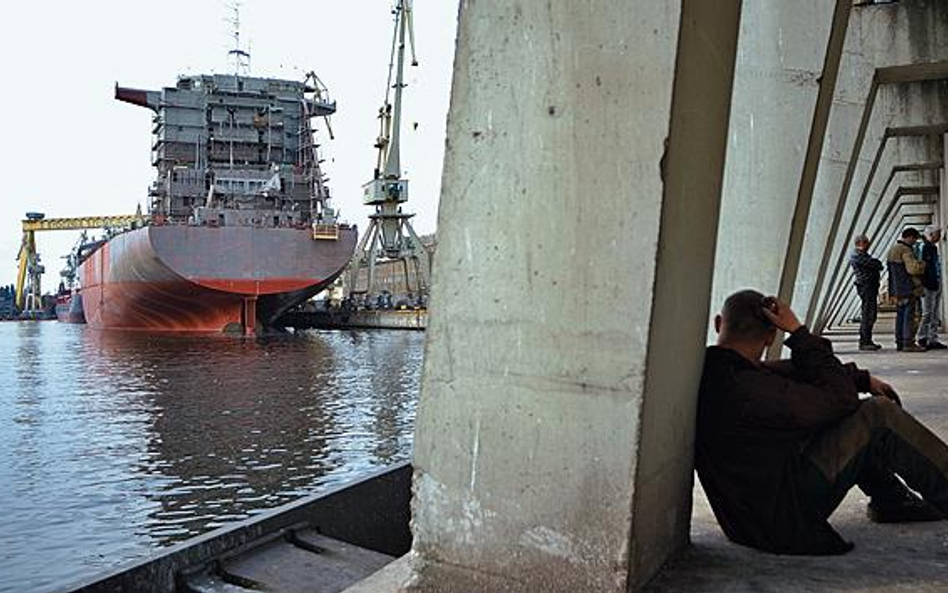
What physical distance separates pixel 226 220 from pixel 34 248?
6289cm

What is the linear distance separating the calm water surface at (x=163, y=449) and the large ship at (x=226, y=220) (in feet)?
47.5

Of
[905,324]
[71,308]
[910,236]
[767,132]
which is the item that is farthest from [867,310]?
[71,308]

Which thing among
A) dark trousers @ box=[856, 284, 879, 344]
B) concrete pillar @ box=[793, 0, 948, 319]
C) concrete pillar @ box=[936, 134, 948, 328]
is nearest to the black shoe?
concrete pillar @ box=[793, 0, 948, 319]

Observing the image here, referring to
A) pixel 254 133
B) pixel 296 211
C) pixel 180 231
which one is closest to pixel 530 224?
pixel 180 231

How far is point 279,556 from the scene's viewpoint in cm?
463

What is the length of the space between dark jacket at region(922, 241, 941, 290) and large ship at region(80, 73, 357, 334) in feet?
87.8

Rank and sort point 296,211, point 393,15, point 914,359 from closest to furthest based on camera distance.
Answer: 1. point 914,359
2. point 296,211
3. point 393,15

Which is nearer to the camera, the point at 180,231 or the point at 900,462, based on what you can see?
the point at 900,462

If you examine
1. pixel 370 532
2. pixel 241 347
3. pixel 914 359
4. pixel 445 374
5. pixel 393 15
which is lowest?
pixel 241 347

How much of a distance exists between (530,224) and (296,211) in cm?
3790

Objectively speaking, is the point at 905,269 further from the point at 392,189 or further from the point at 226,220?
the point at 392,189

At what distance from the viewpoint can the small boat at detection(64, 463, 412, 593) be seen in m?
4.14

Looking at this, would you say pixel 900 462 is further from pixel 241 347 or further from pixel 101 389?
pixel 241 347

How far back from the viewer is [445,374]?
9.02 ft
